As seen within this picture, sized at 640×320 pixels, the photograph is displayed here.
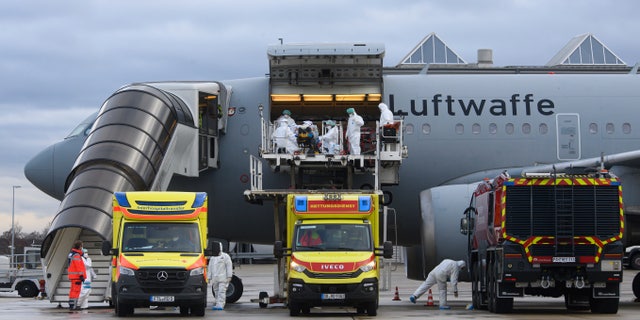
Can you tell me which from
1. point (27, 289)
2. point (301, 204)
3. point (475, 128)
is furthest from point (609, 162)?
point (27, 289)

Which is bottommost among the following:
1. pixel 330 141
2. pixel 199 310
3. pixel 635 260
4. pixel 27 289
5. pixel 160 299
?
pixel 635 260

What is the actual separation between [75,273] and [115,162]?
9.49 ft

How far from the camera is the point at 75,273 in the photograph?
77.3 feet

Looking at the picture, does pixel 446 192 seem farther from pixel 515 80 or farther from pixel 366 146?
pixel 515 80

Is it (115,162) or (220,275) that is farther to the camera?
(220,275)

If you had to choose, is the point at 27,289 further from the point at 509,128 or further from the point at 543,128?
the point at 543,128

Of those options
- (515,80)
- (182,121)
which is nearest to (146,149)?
(182,121)

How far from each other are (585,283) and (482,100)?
27.6ft

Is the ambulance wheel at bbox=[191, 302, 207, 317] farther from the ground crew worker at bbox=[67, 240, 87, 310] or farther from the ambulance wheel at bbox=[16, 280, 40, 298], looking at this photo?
the ambulance wheel at bbox=[16, 280, 40, 298]

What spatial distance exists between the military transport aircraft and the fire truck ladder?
4.97 m

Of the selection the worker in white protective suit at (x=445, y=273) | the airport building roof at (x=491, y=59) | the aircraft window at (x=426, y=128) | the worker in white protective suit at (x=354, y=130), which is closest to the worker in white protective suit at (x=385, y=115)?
the worker in white protective suit at (x=354, y=130)

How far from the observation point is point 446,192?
25.8m

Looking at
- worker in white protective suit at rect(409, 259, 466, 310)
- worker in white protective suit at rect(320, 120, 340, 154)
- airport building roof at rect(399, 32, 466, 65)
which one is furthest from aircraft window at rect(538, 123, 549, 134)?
airport building roof at rect(399, 32, 466, 65)

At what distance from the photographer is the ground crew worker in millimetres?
23406
